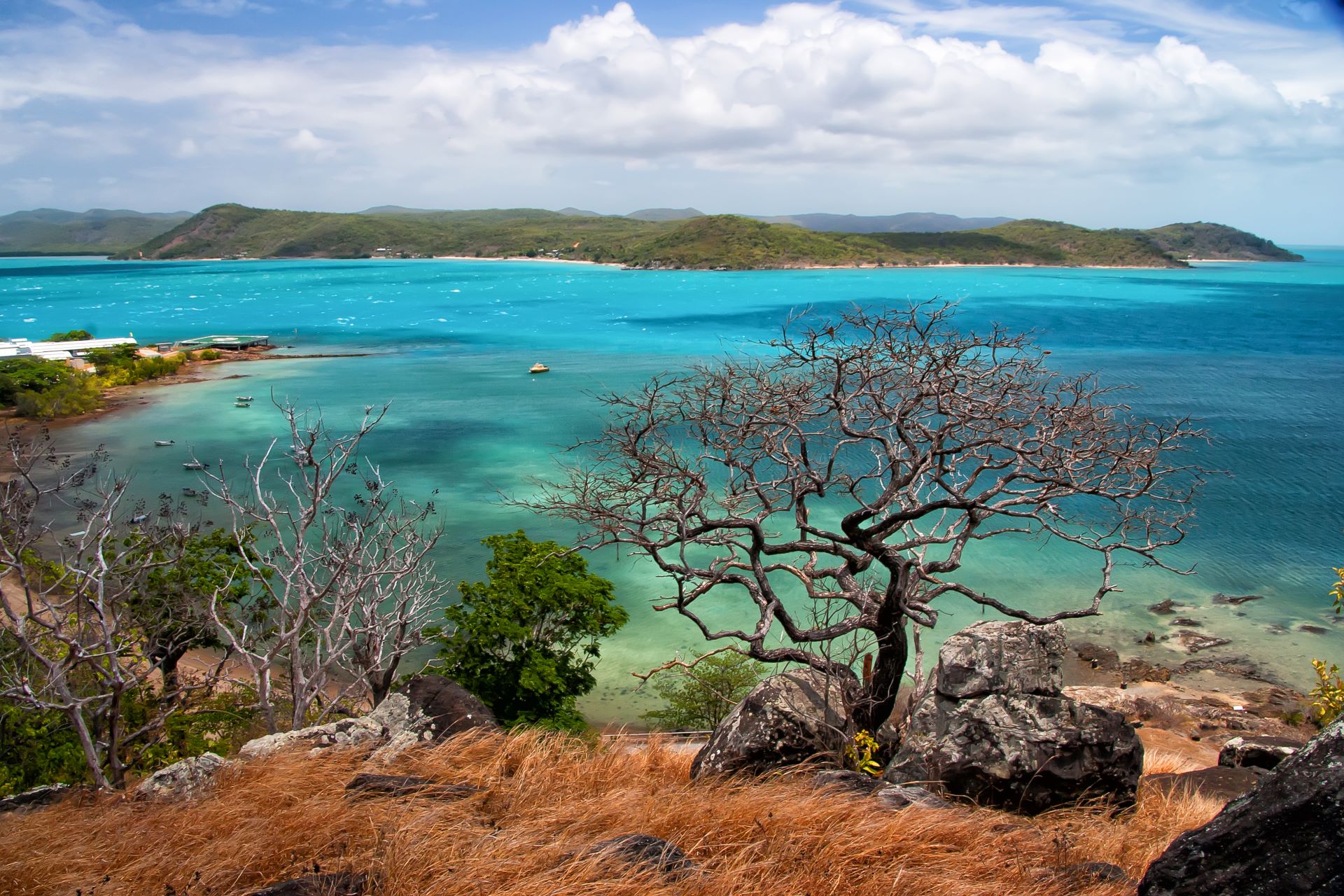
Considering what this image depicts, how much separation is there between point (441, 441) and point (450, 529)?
42.8ft

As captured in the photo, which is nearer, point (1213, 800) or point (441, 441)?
point (1213, 800)

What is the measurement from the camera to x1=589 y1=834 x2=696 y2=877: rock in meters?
4.66

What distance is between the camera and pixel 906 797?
6484 millimetres

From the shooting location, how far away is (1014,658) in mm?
8820

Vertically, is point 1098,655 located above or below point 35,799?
below

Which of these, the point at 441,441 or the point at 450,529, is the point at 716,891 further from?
the point at 441,441

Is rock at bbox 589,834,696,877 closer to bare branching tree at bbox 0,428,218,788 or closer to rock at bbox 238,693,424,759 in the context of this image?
rock at bbox 238,693,424,759

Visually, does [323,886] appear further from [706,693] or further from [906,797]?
[706,693]

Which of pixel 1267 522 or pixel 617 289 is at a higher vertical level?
pixel 617 289

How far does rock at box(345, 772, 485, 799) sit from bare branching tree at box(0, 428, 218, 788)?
3854 millimetres

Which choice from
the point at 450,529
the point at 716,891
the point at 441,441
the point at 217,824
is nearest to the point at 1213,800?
the point at 716,891

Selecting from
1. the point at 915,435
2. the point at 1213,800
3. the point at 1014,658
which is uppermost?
the point at 915,435

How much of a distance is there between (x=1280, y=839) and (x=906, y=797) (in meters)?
3.19

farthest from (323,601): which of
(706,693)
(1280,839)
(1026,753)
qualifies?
(1280,839)
